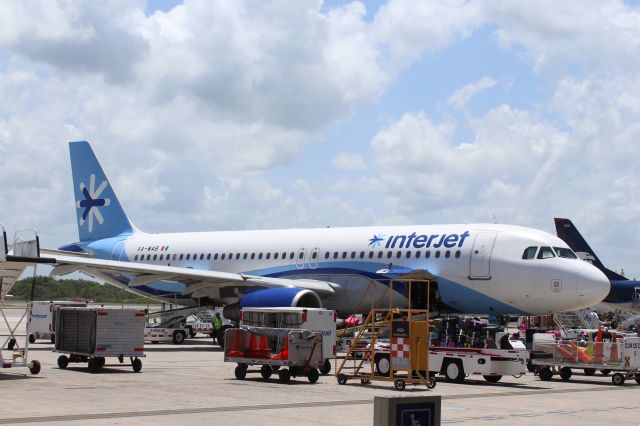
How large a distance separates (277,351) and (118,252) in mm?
23383

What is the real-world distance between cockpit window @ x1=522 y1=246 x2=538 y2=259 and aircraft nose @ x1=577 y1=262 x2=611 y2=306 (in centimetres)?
161

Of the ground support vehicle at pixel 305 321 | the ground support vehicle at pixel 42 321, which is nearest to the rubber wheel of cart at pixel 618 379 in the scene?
the ground support vehicle at pixel 305 321

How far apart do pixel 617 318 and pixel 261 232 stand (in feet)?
197

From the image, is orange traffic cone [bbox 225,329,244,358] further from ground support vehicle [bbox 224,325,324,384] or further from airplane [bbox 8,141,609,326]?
airplane [bbox 8,141,609,326]

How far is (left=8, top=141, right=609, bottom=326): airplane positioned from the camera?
3212 centimetres

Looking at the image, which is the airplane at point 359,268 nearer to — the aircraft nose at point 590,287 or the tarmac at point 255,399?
the aircraft nose at point 590,287

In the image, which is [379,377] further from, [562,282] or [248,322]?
[562,282]

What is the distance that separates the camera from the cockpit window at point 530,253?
32.2 meters

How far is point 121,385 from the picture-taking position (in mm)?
20547

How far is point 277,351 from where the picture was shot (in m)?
23.4

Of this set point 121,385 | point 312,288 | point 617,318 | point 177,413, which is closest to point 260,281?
point 312,288

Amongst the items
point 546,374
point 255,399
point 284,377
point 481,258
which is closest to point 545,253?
point 481,258

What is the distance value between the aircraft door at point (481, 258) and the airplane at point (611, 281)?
33396 mm

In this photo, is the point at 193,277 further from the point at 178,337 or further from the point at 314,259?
the point at 178,337
